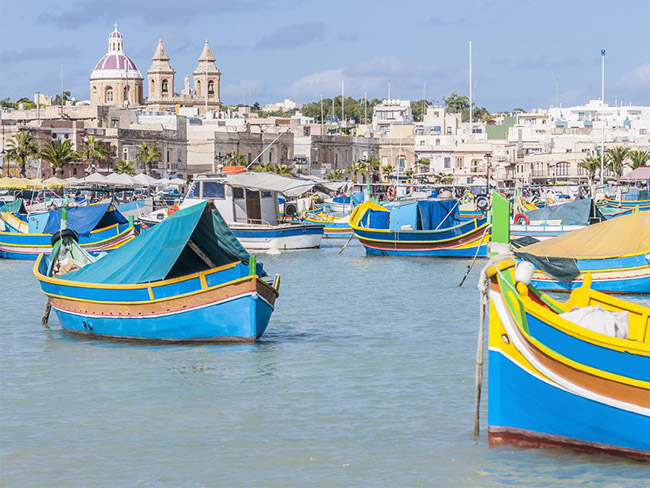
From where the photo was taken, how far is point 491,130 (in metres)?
142

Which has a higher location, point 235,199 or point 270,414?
point 235,199

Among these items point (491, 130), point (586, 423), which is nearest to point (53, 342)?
point (586, 423)

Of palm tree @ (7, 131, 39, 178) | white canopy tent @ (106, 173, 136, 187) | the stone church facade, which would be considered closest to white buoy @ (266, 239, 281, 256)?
white canopy tent @ (106, 173, 136, 187)

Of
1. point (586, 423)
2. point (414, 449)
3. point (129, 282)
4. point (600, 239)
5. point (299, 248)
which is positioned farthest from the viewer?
point (299, 248)

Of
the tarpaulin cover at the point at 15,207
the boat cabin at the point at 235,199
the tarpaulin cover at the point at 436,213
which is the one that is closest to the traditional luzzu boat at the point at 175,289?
the boat cabin at the point at 235,199

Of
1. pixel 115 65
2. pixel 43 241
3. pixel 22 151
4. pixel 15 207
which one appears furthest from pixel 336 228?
pixel 115 65

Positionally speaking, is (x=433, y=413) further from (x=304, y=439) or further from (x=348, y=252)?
(x=348, y=252)

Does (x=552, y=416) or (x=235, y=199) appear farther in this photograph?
(x=235, y=199)

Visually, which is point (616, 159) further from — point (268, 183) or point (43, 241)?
point (43, 241)

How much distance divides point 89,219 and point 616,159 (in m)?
70.8

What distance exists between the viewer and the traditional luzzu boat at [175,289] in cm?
2128

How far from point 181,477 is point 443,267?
92.6 ft

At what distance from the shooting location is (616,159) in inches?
4168

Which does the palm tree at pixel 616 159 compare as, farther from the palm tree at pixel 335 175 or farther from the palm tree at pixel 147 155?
the palm tree at pixel 147 155
